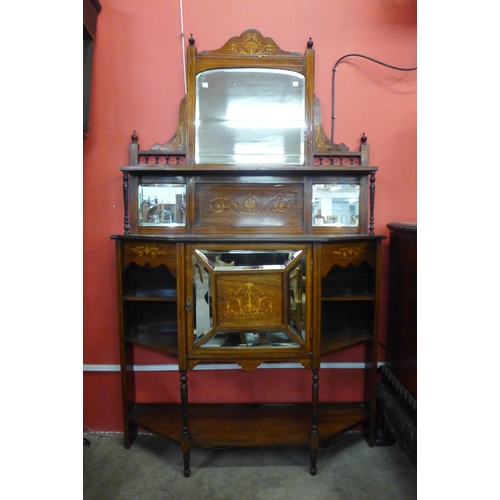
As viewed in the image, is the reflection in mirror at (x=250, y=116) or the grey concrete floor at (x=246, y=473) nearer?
the grey concrete floor at (x=246, y=473)

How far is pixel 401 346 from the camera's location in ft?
5.32

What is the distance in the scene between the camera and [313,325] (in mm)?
A: 1453

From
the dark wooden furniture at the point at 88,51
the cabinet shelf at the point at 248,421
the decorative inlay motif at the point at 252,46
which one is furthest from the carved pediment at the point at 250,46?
the cabinet shelf at the point at 248,421

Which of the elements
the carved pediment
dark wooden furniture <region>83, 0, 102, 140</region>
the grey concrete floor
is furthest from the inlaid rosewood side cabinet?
dark wooden furniture <region>83, 0, 102, 140</region>

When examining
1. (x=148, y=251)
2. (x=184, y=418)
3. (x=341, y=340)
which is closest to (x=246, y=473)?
(x=184, y=418)

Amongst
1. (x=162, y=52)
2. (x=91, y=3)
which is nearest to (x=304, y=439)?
(x=162, y=52)

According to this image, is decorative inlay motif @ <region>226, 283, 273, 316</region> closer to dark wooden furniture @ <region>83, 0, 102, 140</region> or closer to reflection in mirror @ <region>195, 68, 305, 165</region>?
reflection in mirror @ <region>195, 68, 305, 165</region>

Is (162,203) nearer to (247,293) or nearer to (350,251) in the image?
(247,293)

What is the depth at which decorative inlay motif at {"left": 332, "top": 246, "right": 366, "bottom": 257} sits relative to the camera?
1497mm

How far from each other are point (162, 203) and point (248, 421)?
1.24 m

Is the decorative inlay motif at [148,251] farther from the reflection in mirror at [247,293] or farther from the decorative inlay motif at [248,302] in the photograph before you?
the decorative inlay motif at [248,302]

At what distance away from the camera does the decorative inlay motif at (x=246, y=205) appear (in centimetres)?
174

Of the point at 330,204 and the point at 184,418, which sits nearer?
the point at 184,418

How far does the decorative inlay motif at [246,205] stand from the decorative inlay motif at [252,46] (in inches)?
29.7
